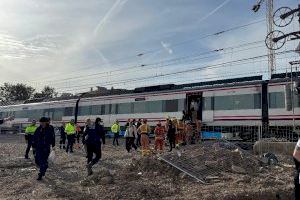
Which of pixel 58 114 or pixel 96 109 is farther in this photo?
pixel 58 114

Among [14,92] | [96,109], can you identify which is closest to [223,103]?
[96,109]

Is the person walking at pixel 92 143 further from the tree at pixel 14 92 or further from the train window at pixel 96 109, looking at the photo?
the tree at pixel 14 92

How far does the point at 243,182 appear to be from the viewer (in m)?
10.7

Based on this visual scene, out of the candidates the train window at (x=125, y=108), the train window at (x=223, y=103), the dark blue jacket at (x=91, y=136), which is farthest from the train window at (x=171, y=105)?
the dark blue jacket at (x=91, y=136)

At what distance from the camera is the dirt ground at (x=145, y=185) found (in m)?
9.78

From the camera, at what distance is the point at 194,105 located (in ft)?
88.2

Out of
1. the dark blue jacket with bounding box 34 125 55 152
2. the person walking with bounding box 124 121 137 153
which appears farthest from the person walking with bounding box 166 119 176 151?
the dark blue jacket with bounding box 34 125 55 152

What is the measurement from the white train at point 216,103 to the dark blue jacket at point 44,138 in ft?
33.6

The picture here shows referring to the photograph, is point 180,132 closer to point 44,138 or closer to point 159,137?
point 159,137

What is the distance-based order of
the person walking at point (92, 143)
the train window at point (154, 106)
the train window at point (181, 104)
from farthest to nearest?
the train window at point (154, 106)
the train window at point (181, 104)
the person walking at point (92, 143)

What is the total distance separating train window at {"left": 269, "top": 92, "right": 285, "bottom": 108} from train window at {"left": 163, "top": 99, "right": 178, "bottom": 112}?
684 centimetres

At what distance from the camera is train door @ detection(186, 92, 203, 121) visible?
26.5 metres

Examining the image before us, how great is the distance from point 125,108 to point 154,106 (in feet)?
10.4

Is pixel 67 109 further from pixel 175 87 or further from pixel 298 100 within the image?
pixel 298 100
